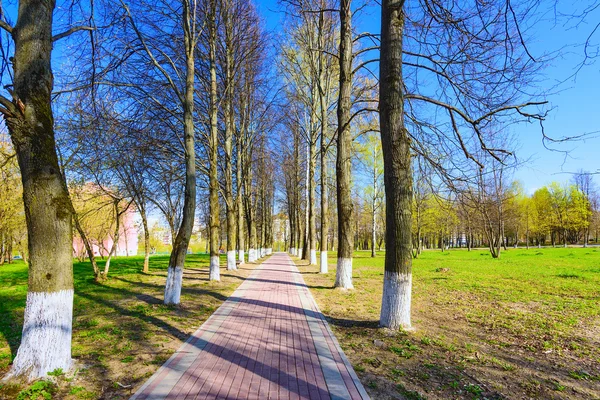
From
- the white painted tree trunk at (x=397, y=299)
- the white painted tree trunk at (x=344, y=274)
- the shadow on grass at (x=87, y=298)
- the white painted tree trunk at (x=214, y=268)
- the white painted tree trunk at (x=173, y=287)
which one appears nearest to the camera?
the white painted tree trunk at (x=397, y=299)

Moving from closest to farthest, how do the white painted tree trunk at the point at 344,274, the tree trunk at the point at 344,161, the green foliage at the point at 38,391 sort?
the green foliage at the point at 38,391 < the tree trunk at the point at 344,161 < the white painted tree trunk at the point at 344,274

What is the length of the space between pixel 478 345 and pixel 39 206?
6.41 meters

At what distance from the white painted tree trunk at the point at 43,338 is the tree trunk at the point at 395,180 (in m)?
4.67

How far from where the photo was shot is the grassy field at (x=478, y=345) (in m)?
3.47

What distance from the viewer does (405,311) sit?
5.36 metres

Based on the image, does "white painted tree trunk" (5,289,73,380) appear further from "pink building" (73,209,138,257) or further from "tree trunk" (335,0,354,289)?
"pink building" (73,209,138,257)

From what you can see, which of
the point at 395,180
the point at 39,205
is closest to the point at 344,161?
the point at 395,180

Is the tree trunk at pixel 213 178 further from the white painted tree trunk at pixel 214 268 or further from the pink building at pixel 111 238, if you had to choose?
the pink building at pixel 111 238

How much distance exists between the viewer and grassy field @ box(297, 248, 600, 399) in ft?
11.4

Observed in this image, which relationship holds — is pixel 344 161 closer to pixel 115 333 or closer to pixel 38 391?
pixel 115 333

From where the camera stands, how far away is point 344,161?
9789 mm

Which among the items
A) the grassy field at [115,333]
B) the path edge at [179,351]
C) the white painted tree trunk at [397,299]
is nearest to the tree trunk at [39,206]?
the grassy field at [115,333]

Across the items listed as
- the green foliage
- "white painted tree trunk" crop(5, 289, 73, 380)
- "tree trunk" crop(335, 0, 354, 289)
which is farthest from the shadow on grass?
"tree trunk" crop(335, 0, 354, 289)

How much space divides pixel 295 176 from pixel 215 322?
70.7ft
